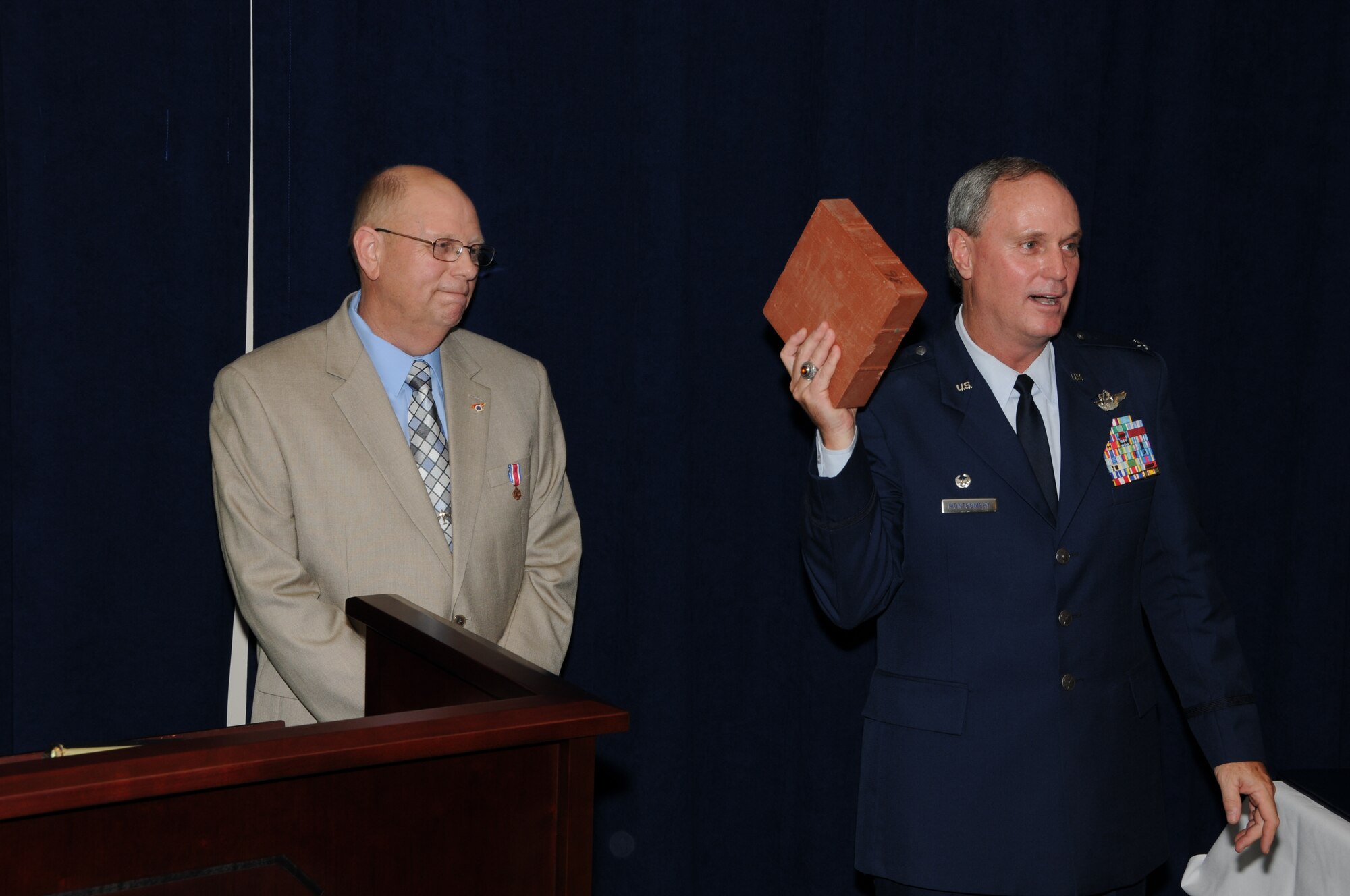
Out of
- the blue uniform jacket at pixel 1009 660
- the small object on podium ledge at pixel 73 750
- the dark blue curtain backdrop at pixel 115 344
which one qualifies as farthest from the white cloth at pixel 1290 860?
the dark blue curtain backdrop at pixel 115 344

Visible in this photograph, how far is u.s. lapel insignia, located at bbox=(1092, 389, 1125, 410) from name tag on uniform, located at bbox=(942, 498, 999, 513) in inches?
12.3

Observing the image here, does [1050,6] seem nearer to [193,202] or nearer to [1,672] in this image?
[193,202]

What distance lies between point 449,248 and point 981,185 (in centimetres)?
103

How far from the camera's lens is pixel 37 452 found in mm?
2611

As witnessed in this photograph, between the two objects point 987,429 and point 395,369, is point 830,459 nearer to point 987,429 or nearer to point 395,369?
point 987,429

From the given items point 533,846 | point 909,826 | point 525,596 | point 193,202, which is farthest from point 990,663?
point 193,202

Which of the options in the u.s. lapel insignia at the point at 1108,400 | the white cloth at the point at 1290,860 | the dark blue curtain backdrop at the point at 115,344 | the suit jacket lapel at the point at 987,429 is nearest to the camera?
the white cloth at the point at 1290,860

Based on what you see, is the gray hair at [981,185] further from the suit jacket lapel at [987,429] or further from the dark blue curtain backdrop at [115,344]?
the dark blue curtain backdrop at [115,344]

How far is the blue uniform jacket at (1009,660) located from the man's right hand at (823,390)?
0.59 feet

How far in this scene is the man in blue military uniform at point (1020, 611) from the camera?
2.21m

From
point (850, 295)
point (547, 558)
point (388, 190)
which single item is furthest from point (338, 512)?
point (850, 295)

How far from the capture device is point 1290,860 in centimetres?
224

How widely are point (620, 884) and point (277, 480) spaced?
1500mm

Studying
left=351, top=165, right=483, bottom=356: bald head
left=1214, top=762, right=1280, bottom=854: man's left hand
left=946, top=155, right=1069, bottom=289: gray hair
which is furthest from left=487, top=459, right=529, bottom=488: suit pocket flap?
left=1214, top=762, right=1280, bottom=854: man's left hand
